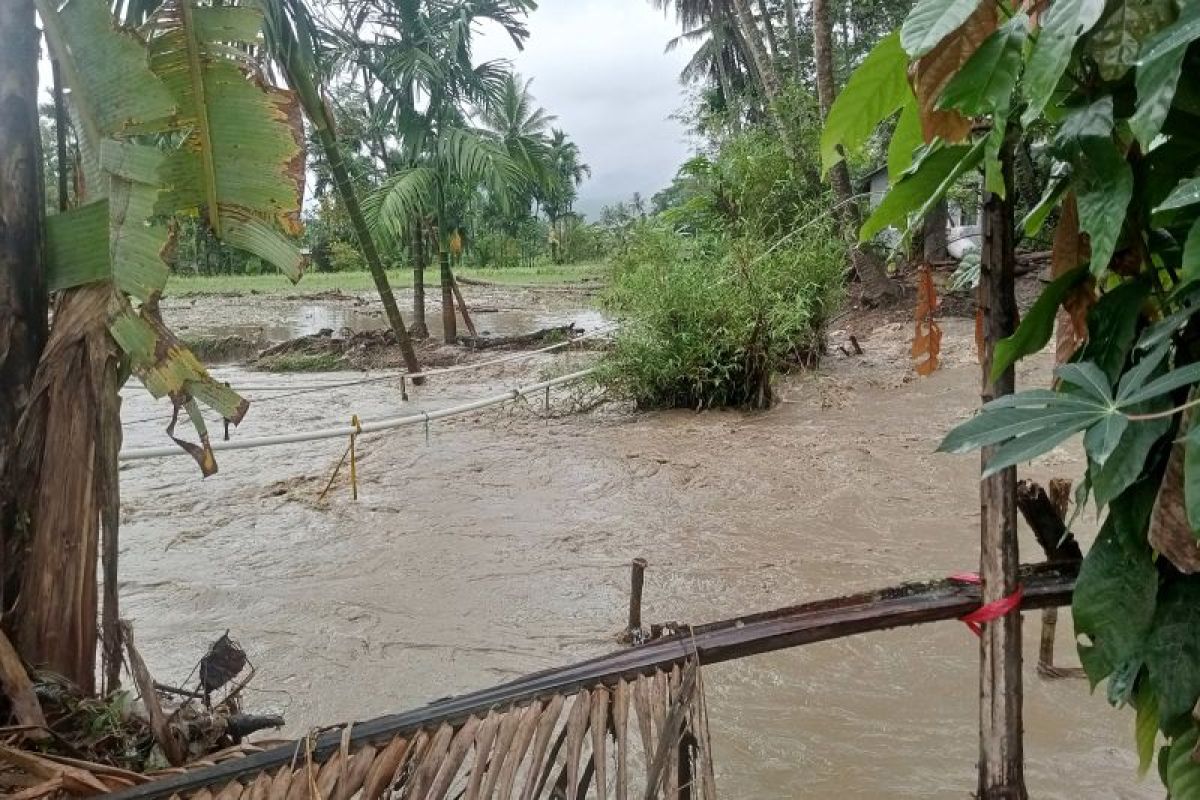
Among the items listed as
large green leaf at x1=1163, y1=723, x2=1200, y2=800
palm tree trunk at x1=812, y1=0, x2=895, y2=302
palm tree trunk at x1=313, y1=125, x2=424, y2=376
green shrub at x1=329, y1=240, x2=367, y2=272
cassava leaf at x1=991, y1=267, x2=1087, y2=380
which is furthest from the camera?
green shrub at x1=329, y1=240, x2=367, y2=272

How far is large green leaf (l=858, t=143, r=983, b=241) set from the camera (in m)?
1.16

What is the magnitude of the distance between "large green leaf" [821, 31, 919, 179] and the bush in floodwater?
16.0ft

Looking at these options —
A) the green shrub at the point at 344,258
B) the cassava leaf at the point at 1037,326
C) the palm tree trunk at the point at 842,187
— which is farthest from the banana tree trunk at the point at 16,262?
the green shrub at the point at 344,258

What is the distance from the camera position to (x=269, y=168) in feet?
5.72

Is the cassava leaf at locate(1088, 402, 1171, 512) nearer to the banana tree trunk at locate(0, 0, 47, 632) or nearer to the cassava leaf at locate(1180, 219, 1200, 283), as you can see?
the cassava leaf at locate(1180, 219, 1200, 283)

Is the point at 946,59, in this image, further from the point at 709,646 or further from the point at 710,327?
the point at 710,327

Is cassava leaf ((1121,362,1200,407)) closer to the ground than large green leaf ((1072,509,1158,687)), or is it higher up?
higher up

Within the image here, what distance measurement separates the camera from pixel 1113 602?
1.05 m

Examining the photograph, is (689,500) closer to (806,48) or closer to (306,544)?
(306,544)

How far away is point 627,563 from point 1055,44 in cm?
331

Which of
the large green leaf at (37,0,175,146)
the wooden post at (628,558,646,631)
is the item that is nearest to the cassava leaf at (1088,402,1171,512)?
the wooden post at (628,558,646,631)

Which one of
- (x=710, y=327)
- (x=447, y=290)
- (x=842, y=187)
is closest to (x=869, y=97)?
(x=710, y=327)

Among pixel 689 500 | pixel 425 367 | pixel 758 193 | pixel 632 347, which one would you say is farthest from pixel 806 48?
pixel 689 500

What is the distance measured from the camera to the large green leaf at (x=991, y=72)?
98 centimetres
